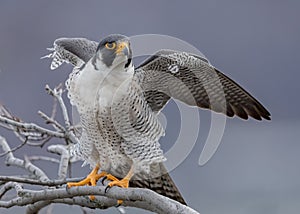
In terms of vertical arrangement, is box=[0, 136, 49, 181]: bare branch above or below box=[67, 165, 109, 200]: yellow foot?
below

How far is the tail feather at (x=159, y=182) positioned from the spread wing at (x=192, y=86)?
0.30 m

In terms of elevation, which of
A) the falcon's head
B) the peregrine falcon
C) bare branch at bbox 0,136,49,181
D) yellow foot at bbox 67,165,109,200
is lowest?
bare branch at bbox 0,136,49,181

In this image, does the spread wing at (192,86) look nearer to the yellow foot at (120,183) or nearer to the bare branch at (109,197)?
the yellow foot at (120,183)

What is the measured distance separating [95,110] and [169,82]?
0.48 metres

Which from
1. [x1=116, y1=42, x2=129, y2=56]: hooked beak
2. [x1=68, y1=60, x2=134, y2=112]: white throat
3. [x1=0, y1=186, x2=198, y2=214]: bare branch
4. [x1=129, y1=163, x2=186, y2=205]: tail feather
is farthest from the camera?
[x1=129, y1=163, x2=186, y2=205]: tail feather

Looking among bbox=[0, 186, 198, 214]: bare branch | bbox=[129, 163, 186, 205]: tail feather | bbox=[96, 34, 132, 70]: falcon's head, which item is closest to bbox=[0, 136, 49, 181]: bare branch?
bbox=[0, 186, 198, 214]: bare branch

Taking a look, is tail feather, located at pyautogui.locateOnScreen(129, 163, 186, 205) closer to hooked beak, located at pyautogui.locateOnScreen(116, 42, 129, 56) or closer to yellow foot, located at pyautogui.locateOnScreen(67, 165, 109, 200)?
yellow foot, located at pyautogui.locateOnScreen(67, 165, 109, 200)

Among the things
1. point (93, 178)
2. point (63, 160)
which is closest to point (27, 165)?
point (63, 160)

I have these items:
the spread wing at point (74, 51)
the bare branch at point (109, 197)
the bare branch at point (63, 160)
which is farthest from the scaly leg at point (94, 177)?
the spread wing at point (74, 51)

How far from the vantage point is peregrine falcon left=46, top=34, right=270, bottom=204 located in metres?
2.61

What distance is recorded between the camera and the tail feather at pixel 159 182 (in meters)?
2.91

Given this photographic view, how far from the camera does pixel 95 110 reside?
8.61 feet

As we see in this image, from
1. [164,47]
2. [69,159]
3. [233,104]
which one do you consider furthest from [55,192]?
[233,104]

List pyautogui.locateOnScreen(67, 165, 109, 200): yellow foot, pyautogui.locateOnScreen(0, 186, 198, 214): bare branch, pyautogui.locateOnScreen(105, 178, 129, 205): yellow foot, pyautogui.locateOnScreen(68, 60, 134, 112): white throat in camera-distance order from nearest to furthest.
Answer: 1. pyautogui.locateOnScreen(0, 186, 198, 214): bare branch
2. pyautogui.locateOnScreen(105, 178, 129, 205): yellow foot
3. pyautogui.locateOnScreen(68, 60, 134, 112): white throat
4. pyautogui.locateOnScreen(67, 165, 109, 200): yellow foot
